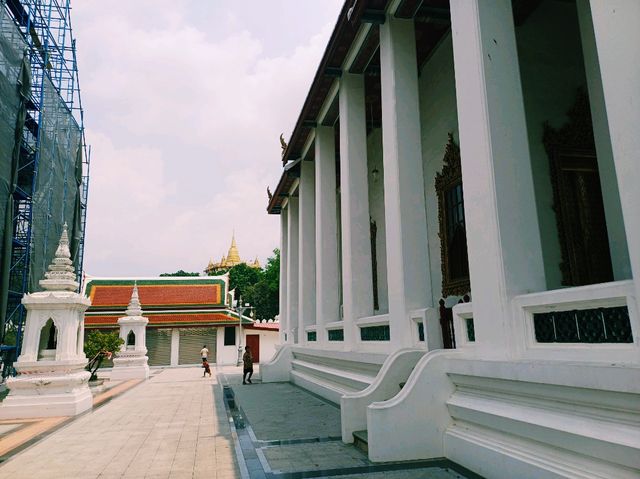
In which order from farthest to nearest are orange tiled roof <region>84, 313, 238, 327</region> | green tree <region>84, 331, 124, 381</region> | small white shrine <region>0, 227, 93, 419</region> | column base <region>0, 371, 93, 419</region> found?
orange tiled roof <region>84, 313, 238, 327</region> → green tree <region>84, 331, 124, 381</region> → small white shrine <region>0, 227, 93, 419</region> → column base <region>0, 371, 93, 419</region>

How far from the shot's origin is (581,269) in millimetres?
7539

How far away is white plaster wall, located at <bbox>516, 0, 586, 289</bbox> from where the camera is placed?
779cm

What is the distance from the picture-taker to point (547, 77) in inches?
328

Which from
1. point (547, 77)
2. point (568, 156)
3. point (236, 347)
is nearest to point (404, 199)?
point (568, 156)

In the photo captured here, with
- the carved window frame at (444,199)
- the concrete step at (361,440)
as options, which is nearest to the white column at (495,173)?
the concrete step at (361,440)

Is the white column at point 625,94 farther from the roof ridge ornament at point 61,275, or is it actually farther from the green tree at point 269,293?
the green tree at point 269,293

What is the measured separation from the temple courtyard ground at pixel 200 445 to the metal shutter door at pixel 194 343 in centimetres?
1922

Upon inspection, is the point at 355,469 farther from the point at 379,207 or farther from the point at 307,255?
the point at 307,255

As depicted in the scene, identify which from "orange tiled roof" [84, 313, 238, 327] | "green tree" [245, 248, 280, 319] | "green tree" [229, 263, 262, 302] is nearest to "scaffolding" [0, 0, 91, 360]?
"orange tiled roof" [84, 313, 238, 327]

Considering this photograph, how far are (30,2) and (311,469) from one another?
21585mm

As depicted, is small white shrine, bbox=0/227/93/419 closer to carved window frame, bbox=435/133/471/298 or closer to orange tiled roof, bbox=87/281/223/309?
carved window frame, bbox=435/133/471/298

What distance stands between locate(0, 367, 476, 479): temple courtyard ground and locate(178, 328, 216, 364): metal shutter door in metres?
19.2

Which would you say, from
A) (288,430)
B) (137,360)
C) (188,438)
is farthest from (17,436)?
(137,360)

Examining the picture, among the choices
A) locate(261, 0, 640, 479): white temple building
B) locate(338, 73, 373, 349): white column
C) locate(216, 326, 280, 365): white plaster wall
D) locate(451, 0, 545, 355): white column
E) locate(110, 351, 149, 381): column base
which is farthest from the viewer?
locate(216, 326, 280, 365): white plaster wall
